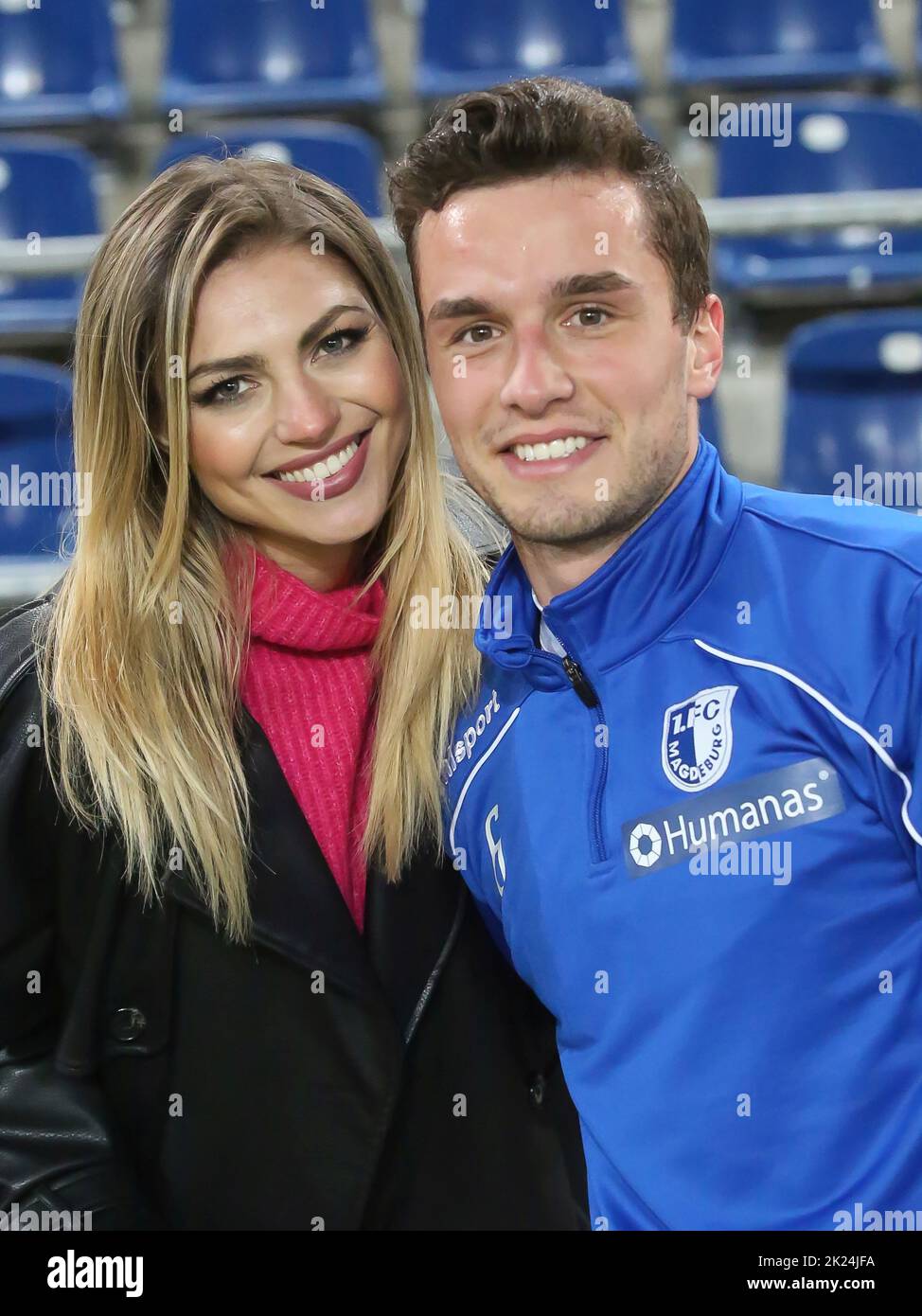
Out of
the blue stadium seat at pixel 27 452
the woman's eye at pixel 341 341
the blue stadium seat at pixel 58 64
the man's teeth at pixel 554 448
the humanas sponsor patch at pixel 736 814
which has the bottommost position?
the humanas sponsor patch at pixel 736 814

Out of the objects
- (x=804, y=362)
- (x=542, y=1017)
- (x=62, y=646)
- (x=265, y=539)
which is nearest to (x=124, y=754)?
(x=62, y=646)

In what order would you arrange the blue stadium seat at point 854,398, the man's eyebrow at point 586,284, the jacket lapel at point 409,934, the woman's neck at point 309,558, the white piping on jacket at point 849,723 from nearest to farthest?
the white piping on jacket at point 849,723, the man's eyebrow at point 586,284, the jacket lapel at point 409,934, the woman's neck at point 309,558, the blue stadium seat at point 854,398

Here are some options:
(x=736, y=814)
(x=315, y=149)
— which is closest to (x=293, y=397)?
(x=736, y=814)

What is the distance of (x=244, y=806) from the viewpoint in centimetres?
125

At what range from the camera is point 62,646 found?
49.6 inches

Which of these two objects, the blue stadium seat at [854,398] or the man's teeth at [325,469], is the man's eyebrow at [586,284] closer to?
the man's teeth at [325,469]

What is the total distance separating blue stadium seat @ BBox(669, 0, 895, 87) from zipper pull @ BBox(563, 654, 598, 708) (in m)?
2.60

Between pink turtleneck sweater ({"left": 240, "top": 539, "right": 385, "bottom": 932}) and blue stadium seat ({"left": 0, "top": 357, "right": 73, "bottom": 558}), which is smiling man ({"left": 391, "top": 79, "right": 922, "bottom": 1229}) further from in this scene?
blue stadium seat ({"left": 0, "top": 357, "right": 73, "bottom": 558})

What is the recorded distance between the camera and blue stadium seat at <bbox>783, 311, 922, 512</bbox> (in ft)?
8.55

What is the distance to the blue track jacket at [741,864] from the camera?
3.49 feet

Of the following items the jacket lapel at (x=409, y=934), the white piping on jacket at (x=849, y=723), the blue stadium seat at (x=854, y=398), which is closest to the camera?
the white piping on jacket at (x=849, y=723)

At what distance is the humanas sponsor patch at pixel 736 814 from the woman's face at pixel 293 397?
393 millimetres

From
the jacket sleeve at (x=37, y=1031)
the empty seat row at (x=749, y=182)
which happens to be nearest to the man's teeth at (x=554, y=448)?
the jacket sleeve at (x=37, y=1031)

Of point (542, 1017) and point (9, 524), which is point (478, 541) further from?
point (9, 524)
